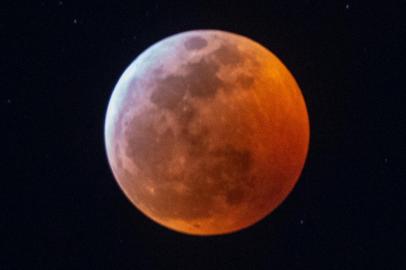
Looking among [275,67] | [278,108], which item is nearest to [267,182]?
[278,108]

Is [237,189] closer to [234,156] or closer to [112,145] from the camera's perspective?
[234,156]

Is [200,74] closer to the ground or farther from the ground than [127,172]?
farther from the ground

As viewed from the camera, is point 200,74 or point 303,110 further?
point 303,110

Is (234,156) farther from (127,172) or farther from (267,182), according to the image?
(127,172)

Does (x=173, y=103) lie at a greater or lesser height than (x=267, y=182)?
greater

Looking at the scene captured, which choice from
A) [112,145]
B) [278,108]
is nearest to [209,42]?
[278,108]

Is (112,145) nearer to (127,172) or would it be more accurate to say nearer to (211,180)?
(127,172)

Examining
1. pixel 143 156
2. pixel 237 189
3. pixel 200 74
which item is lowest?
pixel 237 189

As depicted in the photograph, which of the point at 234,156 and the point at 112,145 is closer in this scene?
the point at 234,156
